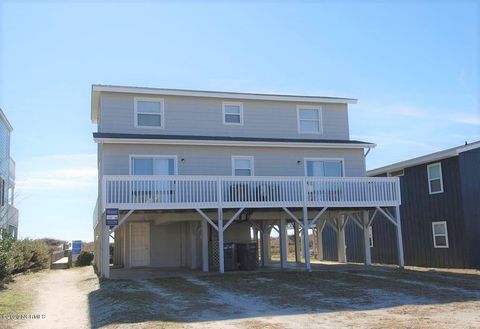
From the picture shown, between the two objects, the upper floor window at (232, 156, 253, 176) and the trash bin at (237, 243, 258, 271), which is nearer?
the trash bin at (237, 243, 258, 271)

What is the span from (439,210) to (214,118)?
34.4 feet

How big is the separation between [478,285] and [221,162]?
11.2 meters

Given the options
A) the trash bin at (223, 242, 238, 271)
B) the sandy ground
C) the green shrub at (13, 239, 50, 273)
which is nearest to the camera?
the sandy ground

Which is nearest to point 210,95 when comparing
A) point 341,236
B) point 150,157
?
point 150,157

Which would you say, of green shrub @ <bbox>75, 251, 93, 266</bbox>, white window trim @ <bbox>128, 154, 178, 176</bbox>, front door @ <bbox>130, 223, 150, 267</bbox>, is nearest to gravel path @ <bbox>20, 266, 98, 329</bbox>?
front door @ <bbox>130, 223, 150, 267</bbox>

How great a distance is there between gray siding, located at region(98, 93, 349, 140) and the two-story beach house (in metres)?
0.04

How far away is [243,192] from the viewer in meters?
20.1

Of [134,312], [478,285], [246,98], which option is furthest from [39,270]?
[478,285]

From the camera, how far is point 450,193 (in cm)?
2341

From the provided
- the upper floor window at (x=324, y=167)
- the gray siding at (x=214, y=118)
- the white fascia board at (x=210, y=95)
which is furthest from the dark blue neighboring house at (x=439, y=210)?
the white fascia board at (x=210, y=95)

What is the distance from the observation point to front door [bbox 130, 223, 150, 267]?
24.4 metres

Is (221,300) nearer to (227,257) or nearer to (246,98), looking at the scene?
(227,257)

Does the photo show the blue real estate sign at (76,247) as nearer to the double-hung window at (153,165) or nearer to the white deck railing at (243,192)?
the double-hung window at (153,165)

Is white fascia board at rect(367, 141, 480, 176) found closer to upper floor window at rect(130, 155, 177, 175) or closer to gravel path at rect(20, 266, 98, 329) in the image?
upper floor window at rect(130, 155, 177, 175)
